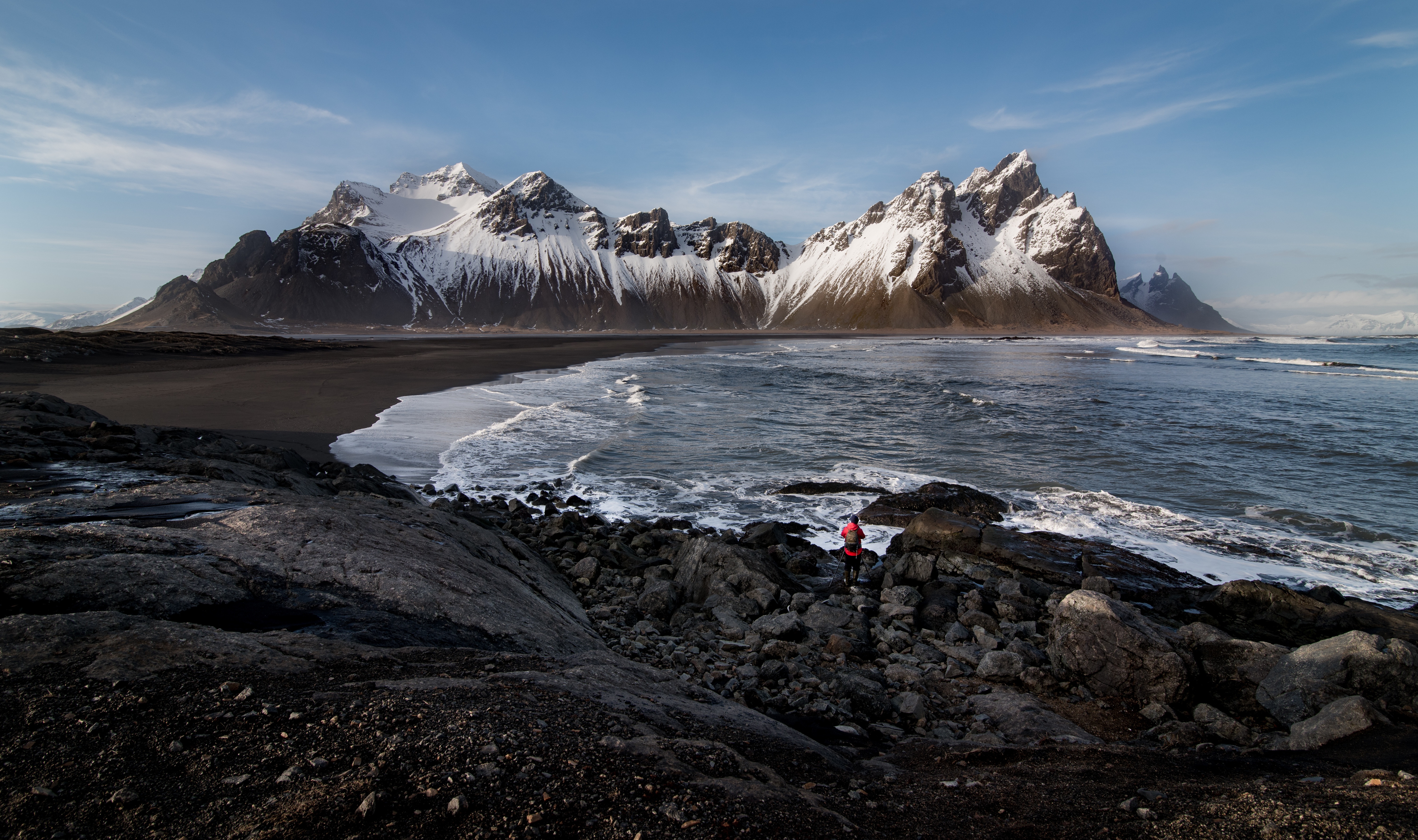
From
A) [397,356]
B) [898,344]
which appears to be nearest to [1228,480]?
[397,356]

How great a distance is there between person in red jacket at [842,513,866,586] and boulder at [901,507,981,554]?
1591 mm

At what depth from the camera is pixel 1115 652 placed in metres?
7.07

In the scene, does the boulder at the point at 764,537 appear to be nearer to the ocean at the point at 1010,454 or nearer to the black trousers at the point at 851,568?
the ocean at the point at 1010,454

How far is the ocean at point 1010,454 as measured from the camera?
1276 cm

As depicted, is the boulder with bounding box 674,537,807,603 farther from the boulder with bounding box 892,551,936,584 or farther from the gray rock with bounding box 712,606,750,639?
the boulder with bounding box 892,551,936,584

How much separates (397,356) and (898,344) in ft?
268

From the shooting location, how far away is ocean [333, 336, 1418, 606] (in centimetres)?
1276

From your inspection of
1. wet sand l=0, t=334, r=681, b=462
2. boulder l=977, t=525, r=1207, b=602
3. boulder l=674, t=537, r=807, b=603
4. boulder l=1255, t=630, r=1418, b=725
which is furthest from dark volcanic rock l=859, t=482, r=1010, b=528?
wet sand l=0, t=334, r=681, b=462

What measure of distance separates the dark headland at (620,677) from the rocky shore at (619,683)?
0.09 ft

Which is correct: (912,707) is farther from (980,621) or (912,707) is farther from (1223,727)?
(980,621)

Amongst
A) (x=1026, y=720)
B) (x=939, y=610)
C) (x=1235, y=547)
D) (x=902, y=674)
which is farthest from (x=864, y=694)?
(x=1235, y=547)

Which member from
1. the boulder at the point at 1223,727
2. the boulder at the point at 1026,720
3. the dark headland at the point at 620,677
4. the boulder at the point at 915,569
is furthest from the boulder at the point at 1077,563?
the boulder at the point at 1026,720

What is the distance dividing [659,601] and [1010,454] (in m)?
15.0

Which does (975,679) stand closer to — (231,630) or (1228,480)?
(231,630)
